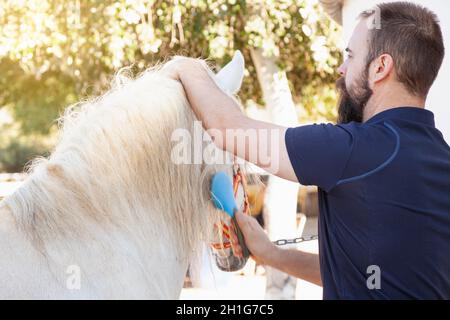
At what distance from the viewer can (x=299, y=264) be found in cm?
245

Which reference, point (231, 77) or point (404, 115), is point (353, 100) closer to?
point (404, 115)

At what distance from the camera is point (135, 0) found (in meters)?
6.12

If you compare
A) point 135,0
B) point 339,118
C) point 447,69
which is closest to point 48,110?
point 135,0

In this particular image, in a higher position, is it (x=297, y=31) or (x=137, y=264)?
(x=297, y=31)

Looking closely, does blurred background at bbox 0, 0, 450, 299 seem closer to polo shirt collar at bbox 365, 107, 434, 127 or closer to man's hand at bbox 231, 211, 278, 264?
man's hand at bbox 231, 211, 278, 264

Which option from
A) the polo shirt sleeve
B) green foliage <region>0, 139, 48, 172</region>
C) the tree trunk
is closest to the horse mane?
the polo shirt sleeve

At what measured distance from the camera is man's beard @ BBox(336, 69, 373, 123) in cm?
195

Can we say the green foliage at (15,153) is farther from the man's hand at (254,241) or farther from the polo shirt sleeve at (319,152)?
the polo shirt sleeve at (319,152)

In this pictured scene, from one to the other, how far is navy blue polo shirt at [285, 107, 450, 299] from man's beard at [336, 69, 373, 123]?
0.14 meters

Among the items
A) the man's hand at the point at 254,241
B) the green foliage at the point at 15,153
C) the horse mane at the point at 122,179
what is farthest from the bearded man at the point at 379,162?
the green foliage at the point at 15,153

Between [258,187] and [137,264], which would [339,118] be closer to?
[258,187]

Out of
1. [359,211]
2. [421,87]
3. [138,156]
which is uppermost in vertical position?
[421,87]
